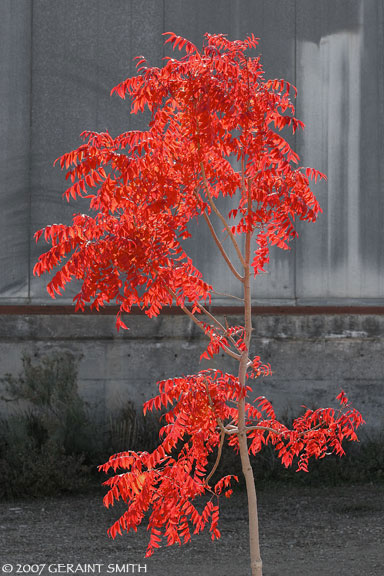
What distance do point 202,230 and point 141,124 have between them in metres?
1.56

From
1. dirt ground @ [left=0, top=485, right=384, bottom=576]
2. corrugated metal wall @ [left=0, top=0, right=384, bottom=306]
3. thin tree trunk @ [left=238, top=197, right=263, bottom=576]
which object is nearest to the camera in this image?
thin tree trunk @ [left=238, top=197, right=263, bottom=576]

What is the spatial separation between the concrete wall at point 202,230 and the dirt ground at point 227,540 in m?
1.84

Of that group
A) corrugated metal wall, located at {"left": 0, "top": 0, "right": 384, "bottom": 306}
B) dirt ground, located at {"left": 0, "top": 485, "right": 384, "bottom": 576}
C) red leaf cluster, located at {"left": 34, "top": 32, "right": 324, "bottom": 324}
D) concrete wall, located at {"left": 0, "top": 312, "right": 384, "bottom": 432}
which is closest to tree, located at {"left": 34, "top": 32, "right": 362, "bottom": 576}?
red leaf cluster, located at {"left": 34, "top": 32, "right": 324, "bottom": 324}

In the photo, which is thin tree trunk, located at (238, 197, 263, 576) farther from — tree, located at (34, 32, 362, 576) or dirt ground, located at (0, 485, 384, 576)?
dirt ground, located at (0, 485, 384, 576)

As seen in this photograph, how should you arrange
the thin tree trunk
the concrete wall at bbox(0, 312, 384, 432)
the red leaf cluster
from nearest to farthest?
the red leaf cluster → the thin tree trunk → the concrete wall at bbox(0, 312, 384, 432)

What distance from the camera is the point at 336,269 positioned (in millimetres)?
10086

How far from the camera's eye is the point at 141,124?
33.4 feet

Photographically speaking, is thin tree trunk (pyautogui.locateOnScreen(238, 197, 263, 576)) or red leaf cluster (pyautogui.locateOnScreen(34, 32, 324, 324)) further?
thin tree trunk (pyautogui.locateOnScreen(238, 197, 263, 576))

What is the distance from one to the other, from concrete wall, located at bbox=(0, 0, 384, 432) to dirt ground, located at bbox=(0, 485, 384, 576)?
6.02ft

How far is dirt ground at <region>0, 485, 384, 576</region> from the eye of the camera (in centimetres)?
619

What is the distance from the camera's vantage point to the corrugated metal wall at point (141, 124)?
32.9 ft

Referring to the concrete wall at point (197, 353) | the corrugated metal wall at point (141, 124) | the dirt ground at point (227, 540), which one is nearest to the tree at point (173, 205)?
the dirt ground at point (227, 540)

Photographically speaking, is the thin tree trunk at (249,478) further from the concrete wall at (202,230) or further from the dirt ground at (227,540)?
the concrete wall at (202,230)

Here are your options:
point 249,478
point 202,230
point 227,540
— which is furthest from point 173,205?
point 202,230
